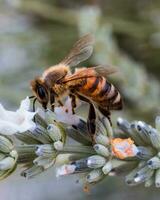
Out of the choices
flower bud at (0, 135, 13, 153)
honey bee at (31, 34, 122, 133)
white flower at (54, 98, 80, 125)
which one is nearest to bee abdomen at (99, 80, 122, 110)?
honey bee at (31, 34, 122, 133)

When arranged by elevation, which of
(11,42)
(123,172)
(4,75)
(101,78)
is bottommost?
(123,172)

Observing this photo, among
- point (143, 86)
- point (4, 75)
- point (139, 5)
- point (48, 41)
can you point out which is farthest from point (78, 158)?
point (139, 5)

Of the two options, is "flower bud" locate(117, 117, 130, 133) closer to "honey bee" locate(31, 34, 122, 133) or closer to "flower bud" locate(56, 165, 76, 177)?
"honey bee" locate(31, 34, 122, 133)

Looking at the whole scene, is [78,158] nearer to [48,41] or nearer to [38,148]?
[38,148]

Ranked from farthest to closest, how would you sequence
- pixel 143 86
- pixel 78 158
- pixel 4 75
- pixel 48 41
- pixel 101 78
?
pixel 48 41 < pixel 4 75 < pixel 143 86 < pixel 101 78 < pixel 78 158

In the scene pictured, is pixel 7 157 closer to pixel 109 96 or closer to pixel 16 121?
pixel 16 121

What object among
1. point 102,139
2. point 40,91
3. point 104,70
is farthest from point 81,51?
point 102,139
